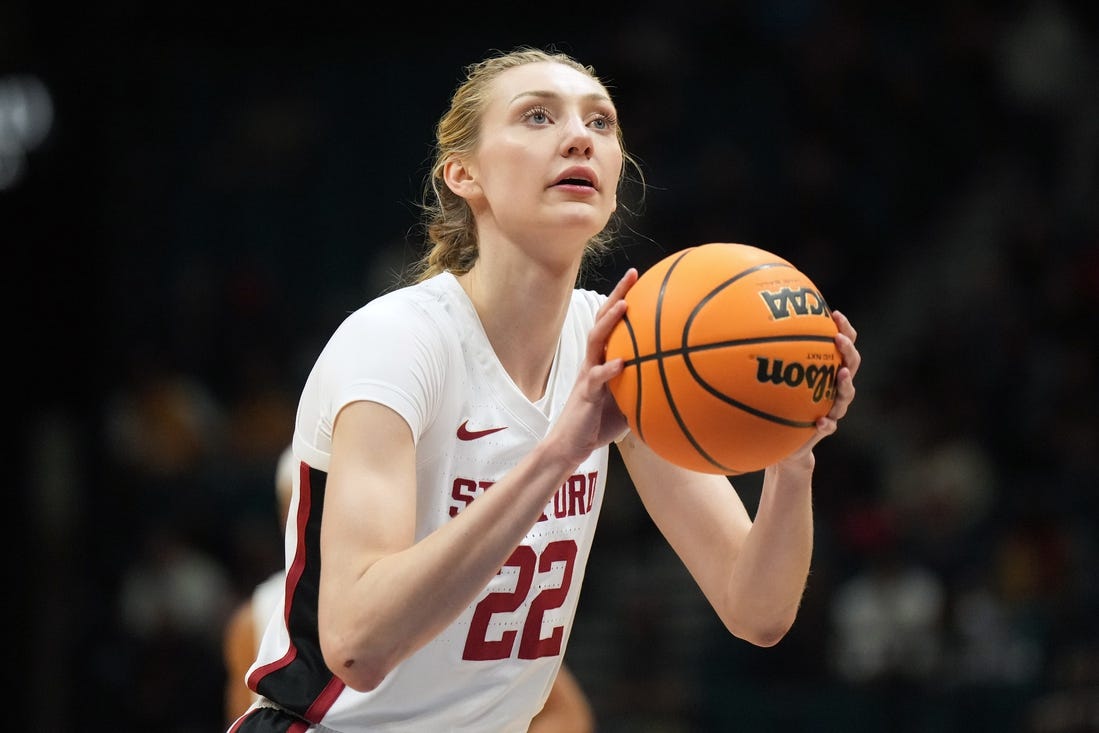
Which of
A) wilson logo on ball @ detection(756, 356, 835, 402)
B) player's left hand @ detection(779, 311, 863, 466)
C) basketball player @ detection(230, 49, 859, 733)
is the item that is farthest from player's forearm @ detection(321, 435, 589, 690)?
player's left hand @ detection(779, 311, 863, 466)

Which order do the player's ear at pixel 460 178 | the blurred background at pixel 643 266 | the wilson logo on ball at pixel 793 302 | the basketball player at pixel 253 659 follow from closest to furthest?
the wilson logo on ball at pixel 793 302 < the player's ear at pixel 460 178 < the basketball player at pixel 253 659 < the blurred background at pixel 643 266

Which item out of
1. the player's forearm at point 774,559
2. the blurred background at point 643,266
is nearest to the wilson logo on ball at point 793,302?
the player's forearm at point 774,559

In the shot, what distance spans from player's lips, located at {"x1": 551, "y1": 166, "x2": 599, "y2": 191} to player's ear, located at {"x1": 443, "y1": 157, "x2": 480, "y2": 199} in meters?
0.29

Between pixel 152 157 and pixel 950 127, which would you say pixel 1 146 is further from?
pixel 950 127

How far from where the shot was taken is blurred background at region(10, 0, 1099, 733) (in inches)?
316

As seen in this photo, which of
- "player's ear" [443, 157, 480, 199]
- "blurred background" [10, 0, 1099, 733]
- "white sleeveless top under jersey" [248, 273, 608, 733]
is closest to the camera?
"white sleeveless top under jersey" [248, 273, 608, 733]

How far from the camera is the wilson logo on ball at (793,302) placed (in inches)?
110

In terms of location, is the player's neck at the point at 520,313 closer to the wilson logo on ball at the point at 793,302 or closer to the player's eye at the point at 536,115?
the player's eye at the point at 536,115

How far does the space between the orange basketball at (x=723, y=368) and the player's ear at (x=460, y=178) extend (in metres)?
0.69

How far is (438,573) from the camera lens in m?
2.66

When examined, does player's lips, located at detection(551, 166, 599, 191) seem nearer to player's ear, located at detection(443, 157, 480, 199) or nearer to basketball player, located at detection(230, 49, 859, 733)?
basketball player, located at detection(230, 49, 859, 733)

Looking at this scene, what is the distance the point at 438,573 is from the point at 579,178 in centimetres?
97

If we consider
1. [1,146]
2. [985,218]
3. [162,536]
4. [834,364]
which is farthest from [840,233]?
[834,364]

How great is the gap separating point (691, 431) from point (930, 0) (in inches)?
378
